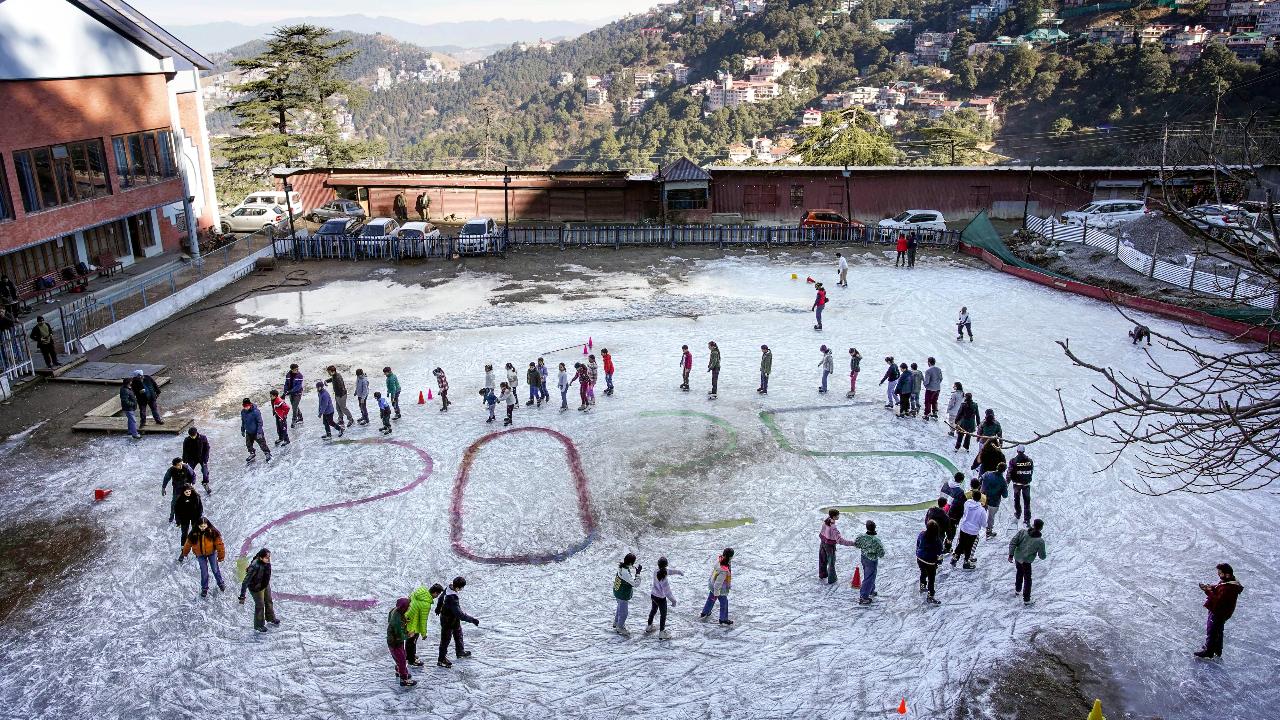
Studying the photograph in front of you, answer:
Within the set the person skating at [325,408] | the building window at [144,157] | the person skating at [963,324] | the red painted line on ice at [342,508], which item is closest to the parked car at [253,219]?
the building window at [144,157]

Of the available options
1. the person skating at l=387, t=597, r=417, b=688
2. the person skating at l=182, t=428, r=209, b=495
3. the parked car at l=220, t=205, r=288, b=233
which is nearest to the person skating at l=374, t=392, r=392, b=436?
the person skating at l=182, t=428, r=209, b=495

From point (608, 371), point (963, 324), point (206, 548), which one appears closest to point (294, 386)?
point (206, 548)

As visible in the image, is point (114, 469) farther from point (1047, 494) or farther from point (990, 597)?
point (1047, 494)

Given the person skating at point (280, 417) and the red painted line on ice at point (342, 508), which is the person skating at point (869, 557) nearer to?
the red painted line on ice at point (342, 508)

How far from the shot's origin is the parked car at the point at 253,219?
40844mm

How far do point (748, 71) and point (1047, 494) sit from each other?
144933 mm

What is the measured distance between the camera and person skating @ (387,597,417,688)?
11.5m

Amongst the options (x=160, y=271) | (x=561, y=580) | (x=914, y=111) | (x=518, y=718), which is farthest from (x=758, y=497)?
Answer: (x=914, y=111)

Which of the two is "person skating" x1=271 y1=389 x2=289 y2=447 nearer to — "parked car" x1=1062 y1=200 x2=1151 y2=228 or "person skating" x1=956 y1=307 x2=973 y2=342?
"person skating" x1=956 y1=307 x2=973 y2=342

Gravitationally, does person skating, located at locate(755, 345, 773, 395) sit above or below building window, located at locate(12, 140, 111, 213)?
below

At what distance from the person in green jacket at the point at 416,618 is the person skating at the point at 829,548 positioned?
6217mm

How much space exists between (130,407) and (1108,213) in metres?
40.0

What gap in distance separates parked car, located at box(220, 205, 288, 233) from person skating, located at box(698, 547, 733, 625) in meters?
34.4

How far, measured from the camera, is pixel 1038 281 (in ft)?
106
